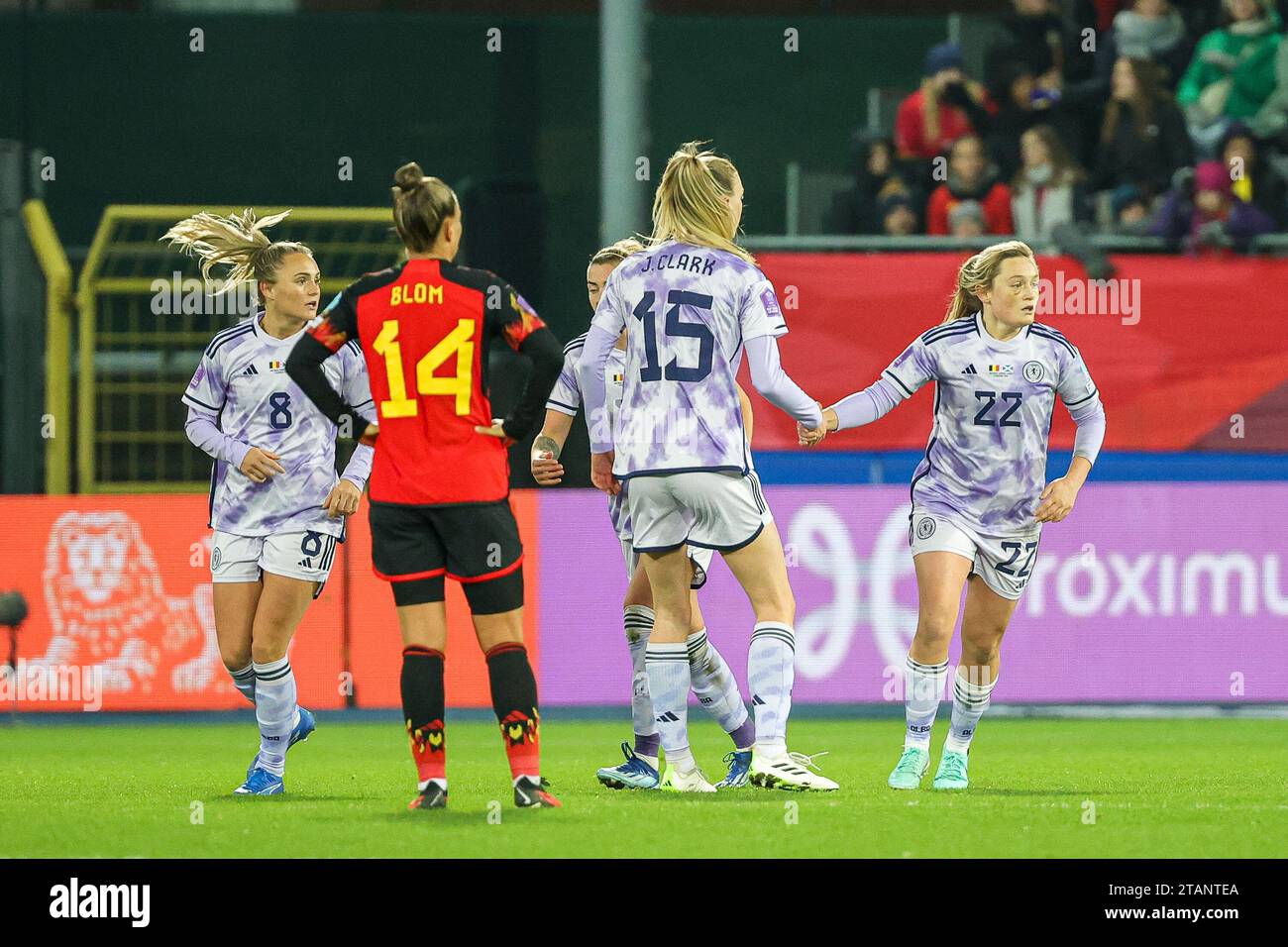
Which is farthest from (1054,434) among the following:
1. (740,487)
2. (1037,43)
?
(740,487)

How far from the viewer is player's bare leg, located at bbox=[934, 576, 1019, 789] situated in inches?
294

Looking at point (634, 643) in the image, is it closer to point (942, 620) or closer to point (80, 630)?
point (942, 620)

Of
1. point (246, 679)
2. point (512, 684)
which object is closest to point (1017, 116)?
point (246, 679)

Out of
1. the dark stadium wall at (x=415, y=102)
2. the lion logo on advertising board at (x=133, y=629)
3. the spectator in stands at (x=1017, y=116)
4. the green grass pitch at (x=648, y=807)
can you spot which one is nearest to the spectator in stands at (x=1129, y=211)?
the spectator in stands at (x=1017, y=116)

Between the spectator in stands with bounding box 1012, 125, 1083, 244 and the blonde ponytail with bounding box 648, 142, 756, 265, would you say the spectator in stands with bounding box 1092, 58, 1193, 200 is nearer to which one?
the spectator in stands with bounding box 1012, 125, 1083, 244

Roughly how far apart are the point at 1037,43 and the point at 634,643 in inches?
327

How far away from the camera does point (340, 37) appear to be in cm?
1645

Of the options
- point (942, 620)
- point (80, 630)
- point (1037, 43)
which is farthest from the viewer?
point (1037, 43)

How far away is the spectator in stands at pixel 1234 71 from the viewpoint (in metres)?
14.3

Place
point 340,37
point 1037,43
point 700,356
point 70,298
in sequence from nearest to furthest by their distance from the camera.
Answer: point 700,356 → point 70,298 → point 1037,43 → point 340,37

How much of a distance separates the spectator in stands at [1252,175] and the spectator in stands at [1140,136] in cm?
35

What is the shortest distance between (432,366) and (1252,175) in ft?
28.6

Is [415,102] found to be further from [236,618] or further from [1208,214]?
[236,618]

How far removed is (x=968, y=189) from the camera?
1373 centimetres
